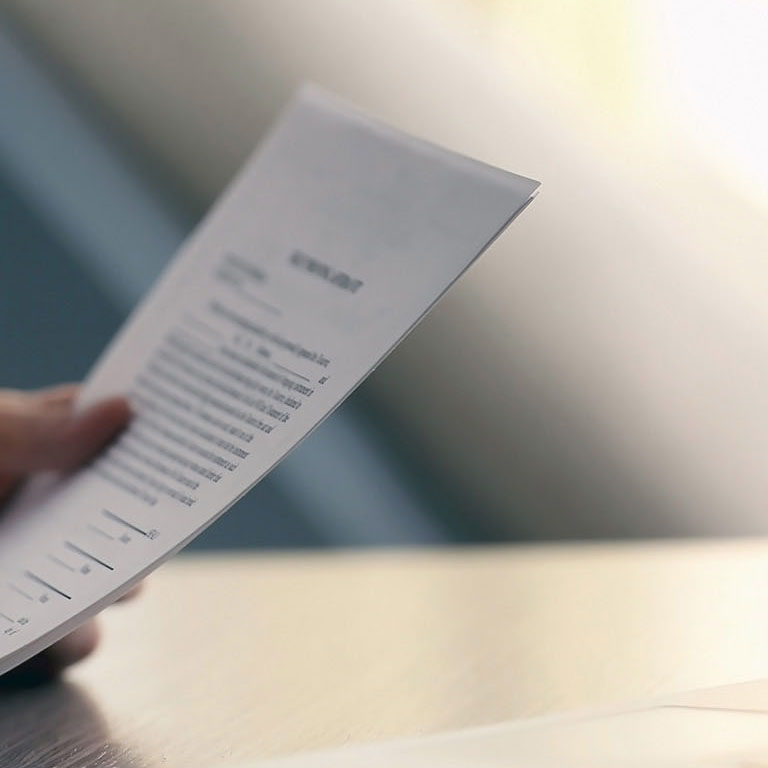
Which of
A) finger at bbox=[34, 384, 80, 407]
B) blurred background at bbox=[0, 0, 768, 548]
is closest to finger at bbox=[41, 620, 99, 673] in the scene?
finger at bbox=[34, 384, 80, 407]

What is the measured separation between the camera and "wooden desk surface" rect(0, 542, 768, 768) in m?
0.38

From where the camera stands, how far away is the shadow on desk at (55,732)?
35cm

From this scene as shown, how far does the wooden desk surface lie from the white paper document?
1.9 inches

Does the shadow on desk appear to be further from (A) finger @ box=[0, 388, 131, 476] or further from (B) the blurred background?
(B) the blurred background

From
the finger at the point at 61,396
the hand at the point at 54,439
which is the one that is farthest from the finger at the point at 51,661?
the finger at the point at 61,396

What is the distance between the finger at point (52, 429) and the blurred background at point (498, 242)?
111 centimetres

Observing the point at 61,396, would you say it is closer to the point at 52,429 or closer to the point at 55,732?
the point at 52,429

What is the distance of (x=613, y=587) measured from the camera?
2.09ft

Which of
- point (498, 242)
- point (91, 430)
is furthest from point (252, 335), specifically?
point (498, 242)

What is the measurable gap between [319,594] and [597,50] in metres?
1.16

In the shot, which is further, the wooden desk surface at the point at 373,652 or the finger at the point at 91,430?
the finger at the point at 91,430

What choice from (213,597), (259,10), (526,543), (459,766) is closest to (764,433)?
(526,543)

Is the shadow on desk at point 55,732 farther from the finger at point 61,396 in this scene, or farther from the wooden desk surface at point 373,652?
the finger at point 61,396

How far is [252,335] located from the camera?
1.47 ft
